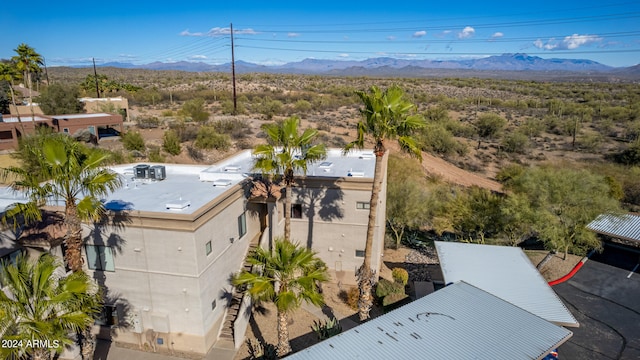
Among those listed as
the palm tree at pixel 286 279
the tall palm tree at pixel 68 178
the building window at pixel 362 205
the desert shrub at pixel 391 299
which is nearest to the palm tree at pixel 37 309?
the tall palm tree at pixel 68 178

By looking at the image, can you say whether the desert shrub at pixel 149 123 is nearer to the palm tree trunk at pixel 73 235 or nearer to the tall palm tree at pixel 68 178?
the tall palm tree at pixel 68 178

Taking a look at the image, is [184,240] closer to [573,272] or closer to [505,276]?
[505,276]

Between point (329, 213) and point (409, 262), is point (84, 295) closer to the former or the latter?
point (329, 213)

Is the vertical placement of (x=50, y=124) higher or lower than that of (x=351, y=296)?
higher

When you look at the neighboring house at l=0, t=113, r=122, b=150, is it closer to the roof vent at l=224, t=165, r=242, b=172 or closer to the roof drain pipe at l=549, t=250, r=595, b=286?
the roof vent at l=224, t=165, r=242, b=172

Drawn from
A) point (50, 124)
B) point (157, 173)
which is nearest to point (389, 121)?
point (157, 173)

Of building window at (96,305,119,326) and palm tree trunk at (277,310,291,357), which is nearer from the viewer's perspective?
palm tree trunk at (277,310,291,357)

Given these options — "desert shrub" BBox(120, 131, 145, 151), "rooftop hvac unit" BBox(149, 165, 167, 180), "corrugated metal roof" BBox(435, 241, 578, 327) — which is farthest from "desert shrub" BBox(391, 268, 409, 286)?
"desert shrub" BBox(120, 131, 145, 151)
